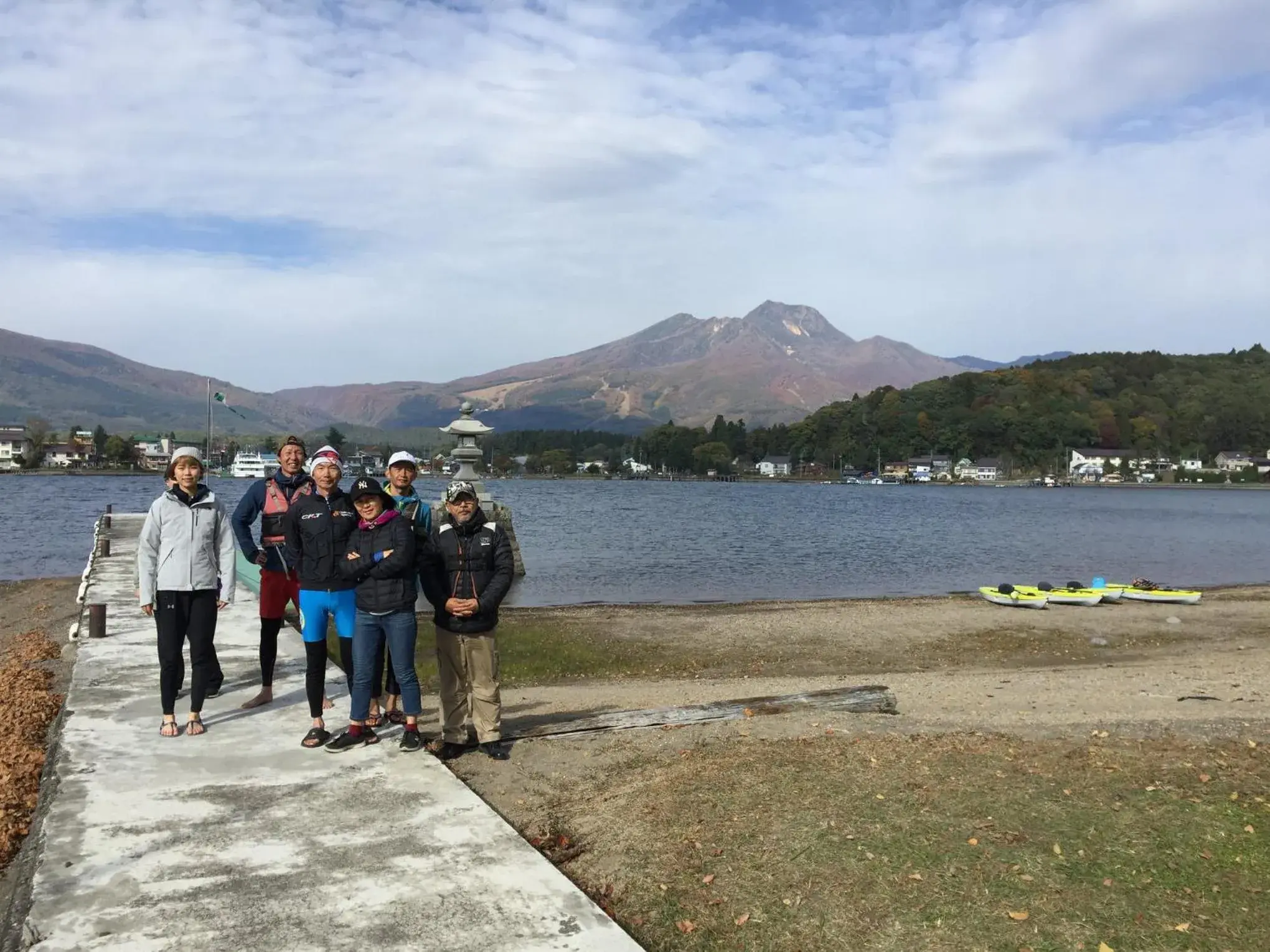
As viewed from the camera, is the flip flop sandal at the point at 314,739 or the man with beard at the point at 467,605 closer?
the man with beard at the point at 467,605

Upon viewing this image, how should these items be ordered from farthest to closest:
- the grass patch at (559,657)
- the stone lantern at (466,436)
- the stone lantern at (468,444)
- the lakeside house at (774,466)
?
1. the lakeside house at (774,466)
2. the stone lantern at (466,436)
3. the stone lantern at (468,444)
4. the grass patch at (559,657)

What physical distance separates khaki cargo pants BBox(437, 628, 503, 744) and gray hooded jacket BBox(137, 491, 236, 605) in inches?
70.7

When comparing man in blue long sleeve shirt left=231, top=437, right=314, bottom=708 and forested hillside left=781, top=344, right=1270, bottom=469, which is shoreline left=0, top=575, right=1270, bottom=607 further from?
forested hillside left=781, top=344, right=1270, bottom=469

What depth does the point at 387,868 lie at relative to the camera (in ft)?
14.7

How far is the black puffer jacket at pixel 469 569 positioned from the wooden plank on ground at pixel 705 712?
55.9 inches

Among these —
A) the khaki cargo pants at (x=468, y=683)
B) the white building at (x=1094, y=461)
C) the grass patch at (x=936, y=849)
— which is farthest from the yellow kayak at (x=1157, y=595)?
the white building at (x=1094, y=461)

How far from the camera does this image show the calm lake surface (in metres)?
28.6

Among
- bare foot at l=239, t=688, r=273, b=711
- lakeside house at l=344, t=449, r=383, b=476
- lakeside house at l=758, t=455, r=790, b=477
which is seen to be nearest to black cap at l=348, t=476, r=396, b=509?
lakeside house at l=344, t=449, r=383, b=476

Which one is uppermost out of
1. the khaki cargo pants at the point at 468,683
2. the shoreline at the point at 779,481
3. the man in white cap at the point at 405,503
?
the man in white cap at the point at 405,503

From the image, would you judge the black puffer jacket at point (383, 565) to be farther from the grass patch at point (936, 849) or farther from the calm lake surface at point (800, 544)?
the calm lake surface at point (800, 544)

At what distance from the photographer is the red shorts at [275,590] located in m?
7.56

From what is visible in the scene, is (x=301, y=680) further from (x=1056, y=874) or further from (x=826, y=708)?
(x=1056, y=874)

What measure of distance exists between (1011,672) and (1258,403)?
191 meters

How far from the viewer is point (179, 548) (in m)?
6.68
